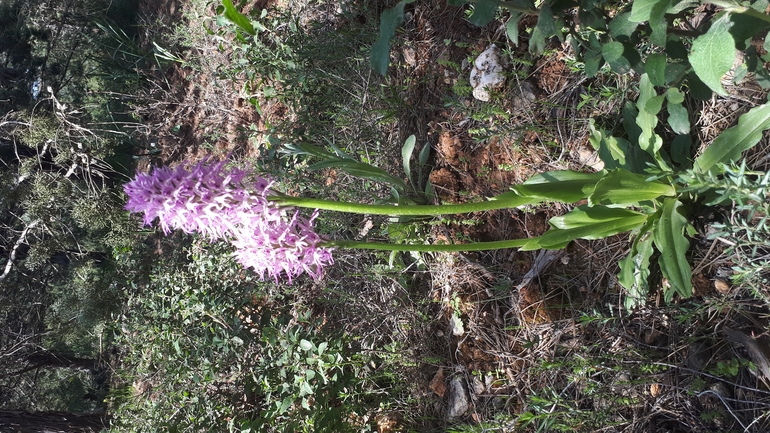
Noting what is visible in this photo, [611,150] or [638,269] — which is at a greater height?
[611,150]

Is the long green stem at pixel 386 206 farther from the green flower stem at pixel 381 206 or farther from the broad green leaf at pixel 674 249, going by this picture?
the broad green leaf at pixel 674 249

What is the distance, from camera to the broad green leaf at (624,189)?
2.03m

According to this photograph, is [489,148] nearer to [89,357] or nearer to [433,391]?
[433,391]

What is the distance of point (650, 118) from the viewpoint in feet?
7.41

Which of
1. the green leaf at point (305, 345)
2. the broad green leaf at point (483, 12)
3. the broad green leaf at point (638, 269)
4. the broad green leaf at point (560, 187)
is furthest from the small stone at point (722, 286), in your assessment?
the green leaf at point (305, 345)

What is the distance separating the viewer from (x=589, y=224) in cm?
222

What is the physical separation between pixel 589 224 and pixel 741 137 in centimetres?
60

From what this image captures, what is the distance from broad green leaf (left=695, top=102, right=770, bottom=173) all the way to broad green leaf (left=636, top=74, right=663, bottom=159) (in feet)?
0.80

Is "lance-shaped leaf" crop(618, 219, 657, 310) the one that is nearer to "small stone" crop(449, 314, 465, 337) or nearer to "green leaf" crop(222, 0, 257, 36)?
"small stone" crop(449, 314, 465, 337)

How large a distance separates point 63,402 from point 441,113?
677 cm

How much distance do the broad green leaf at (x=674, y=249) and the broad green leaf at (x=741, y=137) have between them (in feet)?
0.70

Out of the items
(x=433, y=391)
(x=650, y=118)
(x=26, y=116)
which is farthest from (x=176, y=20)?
(x=650, y=118)

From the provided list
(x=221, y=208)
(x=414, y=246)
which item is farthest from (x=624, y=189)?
(x=221, y=208)

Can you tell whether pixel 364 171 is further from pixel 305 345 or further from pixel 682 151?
pixel 682 151
